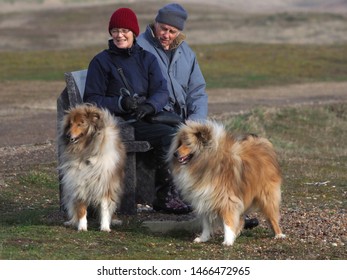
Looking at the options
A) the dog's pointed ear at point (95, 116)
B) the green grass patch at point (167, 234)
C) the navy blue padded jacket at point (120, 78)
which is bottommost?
the green grass patch at point (167, 234)

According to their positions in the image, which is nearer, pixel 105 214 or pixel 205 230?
pixel 205 230

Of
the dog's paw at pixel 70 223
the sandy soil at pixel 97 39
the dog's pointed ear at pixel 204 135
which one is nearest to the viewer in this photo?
the dog's pointed ear at pixel 204 135

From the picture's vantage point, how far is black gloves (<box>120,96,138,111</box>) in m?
9.55

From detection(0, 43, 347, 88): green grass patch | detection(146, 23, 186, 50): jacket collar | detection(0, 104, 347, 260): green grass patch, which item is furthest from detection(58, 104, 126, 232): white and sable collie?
detection(0, 43, 347, 88): green grass patch

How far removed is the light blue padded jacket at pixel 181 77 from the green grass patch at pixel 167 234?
1.34 metres

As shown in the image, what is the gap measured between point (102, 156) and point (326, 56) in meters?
41.3

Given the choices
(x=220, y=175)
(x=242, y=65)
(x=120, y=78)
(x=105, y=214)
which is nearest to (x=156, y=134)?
(x=120, y=78)

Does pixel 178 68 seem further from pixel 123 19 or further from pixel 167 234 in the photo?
pixel 167 234

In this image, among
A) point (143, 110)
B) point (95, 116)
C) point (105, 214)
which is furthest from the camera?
Result: point (143, 110)

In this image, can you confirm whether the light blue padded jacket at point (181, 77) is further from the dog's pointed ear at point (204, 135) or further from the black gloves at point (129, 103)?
the dog's pointed ear at point (204, 135)

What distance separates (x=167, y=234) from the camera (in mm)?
9453

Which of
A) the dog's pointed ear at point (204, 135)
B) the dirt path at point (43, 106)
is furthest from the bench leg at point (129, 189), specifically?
the dirt path at point (43, 106)

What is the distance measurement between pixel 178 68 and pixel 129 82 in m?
0.89

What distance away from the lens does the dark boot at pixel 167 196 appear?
33.7ft
